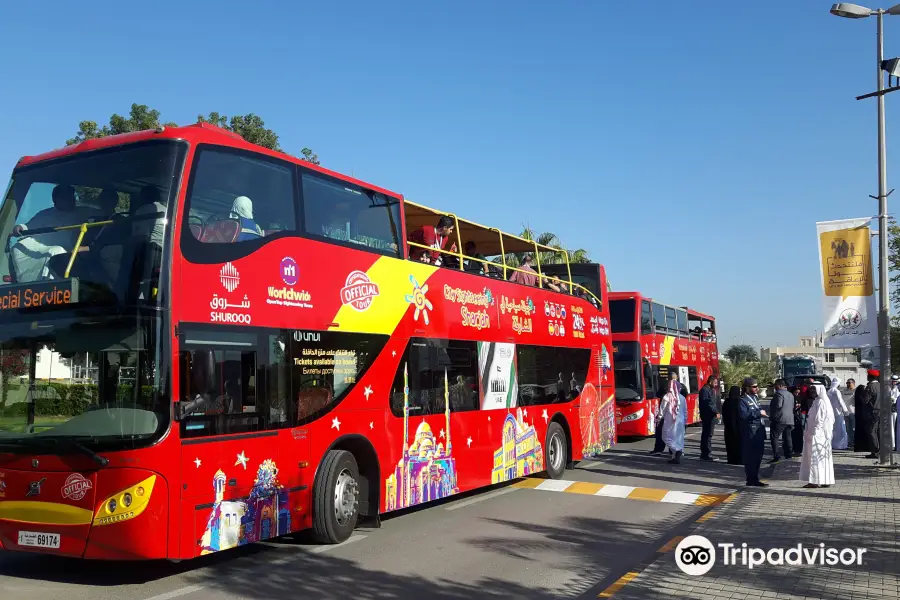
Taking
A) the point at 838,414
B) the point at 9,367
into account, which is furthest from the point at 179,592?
the point at 838,414

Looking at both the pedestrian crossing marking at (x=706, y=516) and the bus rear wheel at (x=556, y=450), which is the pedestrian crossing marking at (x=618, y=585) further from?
the bus rear wheel at (x=556, y=450)

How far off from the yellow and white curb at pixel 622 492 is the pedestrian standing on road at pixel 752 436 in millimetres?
988

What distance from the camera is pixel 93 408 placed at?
6797mm

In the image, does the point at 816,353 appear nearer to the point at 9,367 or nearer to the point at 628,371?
the point at 628,371

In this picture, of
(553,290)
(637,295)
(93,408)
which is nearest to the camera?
(93,408)

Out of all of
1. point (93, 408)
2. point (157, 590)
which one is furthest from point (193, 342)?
point (157, 590)

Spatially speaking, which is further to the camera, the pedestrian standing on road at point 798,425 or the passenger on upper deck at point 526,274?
the pedestrian standing on road at point 798,425

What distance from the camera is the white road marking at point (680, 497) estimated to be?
12328 millimetres

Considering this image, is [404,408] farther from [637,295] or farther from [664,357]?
[664,357]

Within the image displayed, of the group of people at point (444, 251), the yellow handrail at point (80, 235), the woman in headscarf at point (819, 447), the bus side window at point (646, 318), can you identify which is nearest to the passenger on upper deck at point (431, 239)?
the group of people at point (444, 251)

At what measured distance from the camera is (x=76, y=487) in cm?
679

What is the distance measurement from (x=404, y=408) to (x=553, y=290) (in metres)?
6.02

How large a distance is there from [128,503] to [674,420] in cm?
1327

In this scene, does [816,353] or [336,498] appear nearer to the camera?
[336,498]
